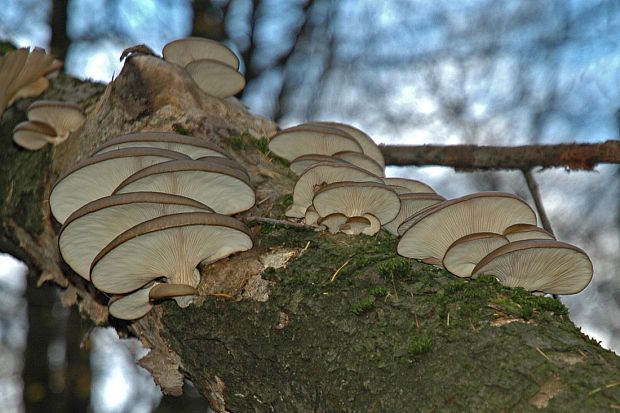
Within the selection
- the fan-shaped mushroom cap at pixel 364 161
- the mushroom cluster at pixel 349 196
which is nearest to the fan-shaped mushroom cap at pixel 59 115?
the mushroom cluster at pixel 349 196

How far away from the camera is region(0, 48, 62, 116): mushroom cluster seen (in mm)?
5219

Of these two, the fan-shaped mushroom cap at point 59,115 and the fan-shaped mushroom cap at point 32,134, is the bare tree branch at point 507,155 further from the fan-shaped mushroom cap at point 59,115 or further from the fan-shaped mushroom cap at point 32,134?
the fan-shaped mushroom cap at point 32,134

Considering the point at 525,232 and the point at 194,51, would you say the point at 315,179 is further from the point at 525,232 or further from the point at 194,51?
the point at 194,51

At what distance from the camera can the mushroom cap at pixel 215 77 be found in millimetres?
4531

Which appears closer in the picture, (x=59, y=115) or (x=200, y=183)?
(x=200, y=183)

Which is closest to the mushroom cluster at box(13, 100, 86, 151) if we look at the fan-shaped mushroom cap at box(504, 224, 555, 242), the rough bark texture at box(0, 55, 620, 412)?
the rough bark texture at box(0, 55, 620, 412)

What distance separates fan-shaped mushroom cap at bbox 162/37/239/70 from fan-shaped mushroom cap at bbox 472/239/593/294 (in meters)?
3.01

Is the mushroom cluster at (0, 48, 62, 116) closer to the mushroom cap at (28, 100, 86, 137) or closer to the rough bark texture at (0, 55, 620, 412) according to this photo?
the mushroom cap at (28, 100, 86, 137)

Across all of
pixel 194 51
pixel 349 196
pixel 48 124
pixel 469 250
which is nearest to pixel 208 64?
pixel 194 51

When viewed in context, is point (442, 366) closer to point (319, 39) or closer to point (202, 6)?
point (202, 6)

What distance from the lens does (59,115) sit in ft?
15.7

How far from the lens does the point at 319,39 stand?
12.1 meters

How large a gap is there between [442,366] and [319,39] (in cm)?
1086

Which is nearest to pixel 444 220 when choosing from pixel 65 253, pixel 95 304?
pixel 65 253
